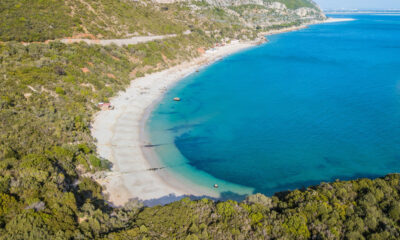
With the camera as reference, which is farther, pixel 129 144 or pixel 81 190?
pixel 129 144

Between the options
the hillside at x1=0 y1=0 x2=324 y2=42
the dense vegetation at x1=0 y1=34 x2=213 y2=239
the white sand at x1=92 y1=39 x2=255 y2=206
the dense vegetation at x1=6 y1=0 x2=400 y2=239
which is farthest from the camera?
the hillside at x1=0 y1=0 x2=324 y2=42

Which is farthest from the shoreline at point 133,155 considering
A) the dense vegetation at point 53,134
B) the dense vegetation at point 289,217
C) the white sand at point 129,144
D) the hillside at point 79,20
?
the hillside at point 79,20

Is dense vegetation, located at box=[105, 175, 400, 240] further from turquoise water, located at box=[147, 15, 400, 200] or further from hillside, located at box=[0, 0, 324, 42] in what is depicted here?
hillside, located at box=[0, 0, 324, 42]

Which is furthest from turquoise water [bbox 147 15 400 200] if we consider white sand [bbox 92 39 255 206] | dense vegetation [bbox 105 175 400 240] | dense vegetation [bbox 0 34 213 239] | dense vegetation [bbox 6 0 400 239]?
dense vegetation [bbox 0 34 213 239]

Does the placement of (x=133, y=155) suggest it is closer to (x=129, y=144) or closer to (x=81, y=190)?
(x=129, y=144)

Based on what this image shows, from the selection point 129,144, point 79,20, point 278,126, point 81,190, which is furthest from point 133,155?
point 79,20
